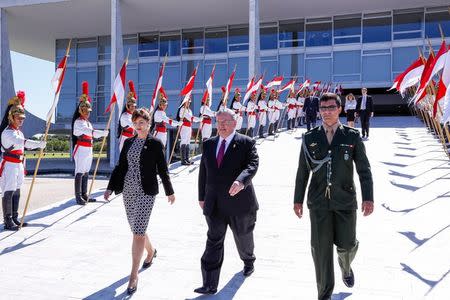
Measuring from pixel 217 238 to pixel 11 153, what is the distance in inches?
164

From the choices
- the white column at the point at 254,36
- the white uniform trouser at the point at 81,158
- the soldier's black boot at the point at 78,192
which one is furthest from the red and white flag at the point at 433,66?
the white column at the point at 254,36

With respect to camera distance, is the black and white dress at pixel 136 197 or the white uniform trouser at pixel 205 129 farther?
the white uniform trouser at pixel 205 129

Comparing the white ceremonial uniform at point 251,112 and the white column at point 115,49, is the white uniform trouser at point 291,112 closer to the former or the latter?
the white ceremonial uniform at point 251,112

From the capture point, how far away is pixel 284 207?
7.84 meters

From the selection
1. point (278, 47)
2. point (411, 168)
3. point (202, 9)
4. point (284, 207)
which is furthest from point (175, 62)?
point (284, 207)

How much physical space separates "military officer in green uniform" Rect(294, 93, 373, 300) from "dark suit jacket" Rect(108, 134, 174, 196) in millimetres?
1507

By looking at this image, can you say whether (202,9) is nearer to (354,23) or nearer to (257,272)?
(354,23)

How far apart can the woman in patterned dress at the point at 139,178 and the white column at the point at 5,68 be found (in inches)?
974

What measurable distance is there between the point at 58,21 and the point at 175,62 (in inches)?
305

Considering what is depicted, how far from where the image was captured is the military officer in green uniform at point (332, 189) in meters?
3.68

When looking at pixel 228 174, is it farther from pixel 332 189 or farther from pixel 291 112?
pixel 291 112

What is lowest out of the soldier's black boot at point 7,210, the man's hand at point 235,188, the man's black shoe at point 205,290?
the man's black shoe at point 205,290

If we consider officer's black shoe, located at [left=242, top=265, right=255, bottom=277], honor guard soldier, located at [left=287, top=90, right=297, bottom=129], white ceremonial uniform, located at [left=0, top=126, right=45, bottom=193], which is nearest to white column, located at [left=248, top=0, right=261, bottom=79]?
honor guard soldier, located at [left=287, top=90, right=297, bottom=129]

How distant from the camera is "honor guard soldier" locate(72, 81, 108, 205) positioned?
327 inches
